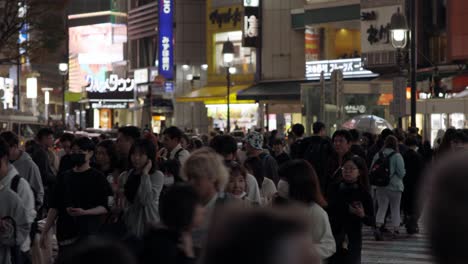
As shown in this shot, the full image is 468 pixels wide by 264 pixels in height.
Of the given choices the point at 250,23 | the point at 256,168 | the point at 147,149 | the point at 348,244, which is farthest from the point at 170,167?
the point at 250,23

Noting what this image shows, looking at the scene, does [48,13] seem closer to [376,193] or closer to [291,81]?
[376,193]

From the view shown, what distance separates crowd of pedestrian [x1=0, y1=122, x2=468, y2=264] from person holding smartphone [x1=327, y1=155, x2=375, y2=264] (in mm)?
12

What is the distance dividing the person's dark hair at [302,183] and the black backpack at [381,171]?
10.8 metres

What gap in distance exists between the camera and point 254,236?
2.05 metres

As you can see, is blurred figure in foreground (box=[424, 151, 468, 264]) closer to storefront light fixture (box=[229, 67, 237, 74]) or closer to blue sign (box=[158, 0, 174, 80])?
storefront light fixture (box=[229, 67, 237, 74])

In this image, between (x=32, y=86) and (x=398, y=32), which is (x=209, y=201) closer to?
(x=398, y=32)

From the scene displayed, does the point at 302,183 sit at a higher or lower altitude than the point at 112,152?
lower

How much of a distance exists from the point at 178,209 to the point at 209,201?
194cm

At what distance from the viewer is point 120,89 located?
94750mm

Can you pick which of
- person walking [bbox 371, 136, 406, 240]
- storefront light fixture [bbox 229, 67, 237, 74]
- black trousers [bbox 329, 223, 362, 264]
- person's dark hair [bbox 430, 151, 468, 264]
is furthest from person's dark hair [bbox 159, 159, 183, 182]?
storefront light fixture [bbox 229, 67, 237, 74]

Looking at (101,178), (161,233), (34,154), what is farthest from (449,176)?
(34,154)

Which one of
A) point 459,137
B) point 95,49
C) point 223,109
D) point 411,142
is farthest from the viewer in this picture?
point 95,49

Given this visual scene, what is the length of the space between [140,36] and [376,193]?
6782 centimetres

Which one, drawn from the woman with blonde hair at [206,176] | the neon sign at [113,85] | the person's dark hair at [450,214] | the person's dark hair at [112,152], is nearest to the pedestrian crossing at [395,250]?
the person's dark hair at [112,152]
